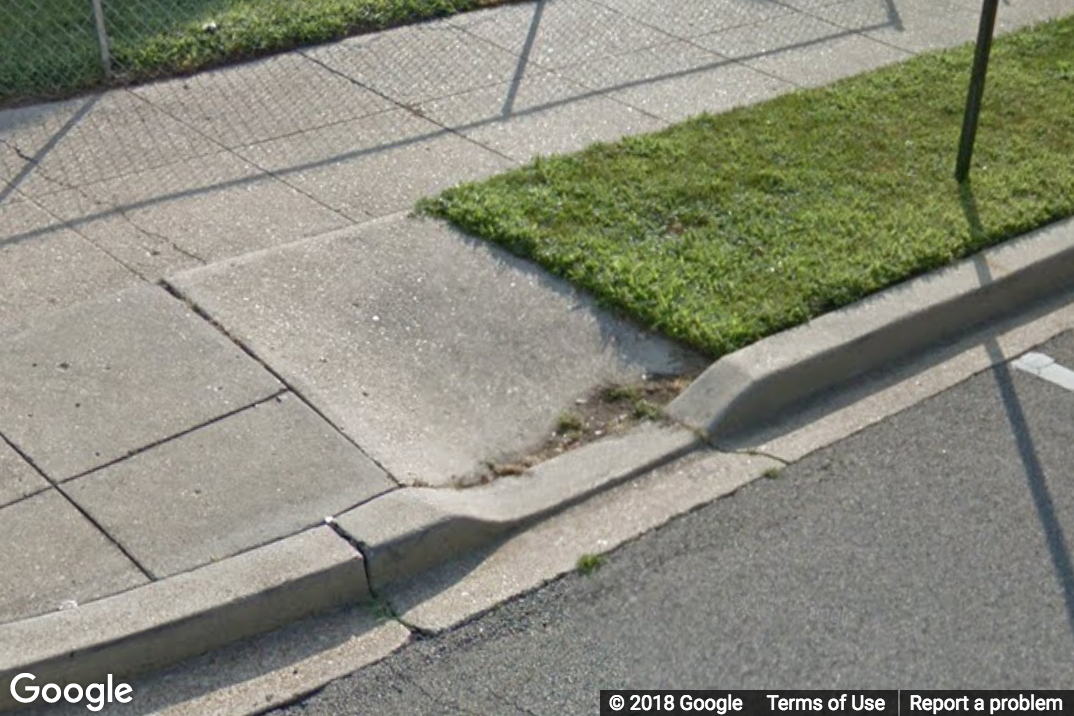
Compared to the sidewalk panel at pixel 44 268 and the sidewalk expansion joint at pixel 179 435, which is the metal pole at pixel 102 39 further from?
the sidewalk expansion joint at pixel 179 435

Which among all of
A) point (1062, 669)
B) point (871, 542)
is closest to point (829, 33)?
point (871, 542)

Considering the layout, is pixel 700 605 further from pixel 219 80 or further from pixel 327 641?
pixel 219 80

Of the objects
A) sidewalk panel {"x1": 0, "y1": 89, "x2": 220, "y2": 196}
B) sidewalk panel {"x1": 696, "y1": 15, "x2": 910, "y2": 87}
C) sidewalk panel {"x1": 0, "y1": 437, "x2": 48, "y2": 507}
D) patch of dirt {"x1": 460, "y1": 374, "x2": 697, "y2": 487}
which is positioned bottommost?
sidewalk panel {"x1": 0, "y1": 89, "x2": 220, "y2": 196}

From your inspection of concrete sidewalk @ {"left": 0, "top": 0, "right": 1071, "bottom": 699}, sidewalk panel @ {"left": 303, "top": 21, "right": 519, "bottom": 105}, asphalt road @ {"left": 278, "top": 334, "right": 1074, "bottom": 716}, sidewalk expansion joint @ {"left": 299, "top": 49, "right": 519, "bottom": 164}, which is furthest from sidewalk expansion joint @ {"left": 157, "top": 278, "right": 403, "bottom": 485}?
sidewalk panel @ {"left": 303, "top": 21, "right": 519, "bottom": 105}

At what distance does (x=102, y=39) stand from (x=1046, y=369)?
4.99 meters

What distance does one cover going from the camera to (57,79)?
8359 millimetres

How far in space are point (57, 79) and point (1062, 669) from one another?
5945 millimetres

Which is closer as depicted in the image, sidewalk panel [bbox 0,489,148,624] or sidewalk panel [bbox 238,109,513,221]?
sidewalk panel [bbox 0,489,148,624]

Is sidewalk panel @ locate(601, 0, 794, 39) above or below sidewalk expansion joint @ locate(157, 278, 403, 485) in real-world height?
below

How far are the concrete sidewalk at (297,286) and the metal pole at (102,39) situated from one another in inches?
9.6

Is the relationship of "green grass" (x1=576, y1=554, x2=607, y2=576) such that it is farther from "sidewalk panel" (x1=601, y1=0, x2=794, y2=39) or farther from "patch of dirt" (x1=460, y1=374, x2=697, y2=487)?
"sidewalk panel" (x1=601, y1=0, x2=794, y2=39)

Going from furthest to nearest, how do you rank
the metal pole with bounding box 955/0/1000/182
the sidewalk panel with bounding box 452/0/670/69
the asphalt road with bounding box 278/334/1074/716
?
1. the sidewalk panel with bounding box 452/0/670/69
2. the metal pole with bounding box 955/0/1000/182
3. the asphalt road with bounding box 278/334/1074/716

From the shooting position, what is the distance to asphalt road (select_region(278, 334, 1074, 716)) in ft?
14.9

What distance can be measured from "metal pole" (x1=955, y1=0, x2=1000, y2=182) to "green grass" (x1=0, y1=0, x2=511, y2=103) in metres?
3.40
